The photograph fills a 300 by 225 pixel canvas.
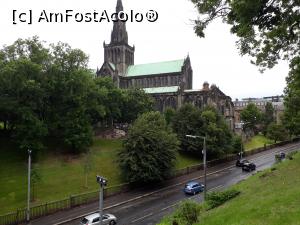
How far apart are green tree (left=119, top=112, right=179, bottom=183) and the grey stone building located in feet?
144

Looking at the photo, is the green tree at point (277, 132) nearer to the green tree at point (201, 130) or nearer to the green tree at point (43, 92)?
the green tree at point (201, 130)

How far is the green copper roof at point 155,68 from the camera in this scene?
4257 inches

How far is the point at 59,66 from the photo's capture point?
55.2 meters

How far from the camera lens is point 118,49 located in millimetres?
115438

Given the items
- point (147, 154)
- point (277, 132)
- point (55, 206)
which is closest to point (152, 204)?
point (147, 154)

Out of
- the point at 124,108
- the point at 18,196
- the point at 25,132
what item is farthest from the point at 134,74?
the point at 18,196

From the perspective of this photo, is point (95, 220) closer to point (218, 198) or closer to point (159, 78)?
point (218, 198)

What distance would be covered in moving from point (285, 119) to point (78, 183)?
5583 centimetres

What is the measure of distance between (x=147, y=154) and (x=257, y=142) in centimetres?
4926

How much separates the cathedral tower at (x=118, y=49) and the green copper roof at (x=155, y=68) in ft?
9.23

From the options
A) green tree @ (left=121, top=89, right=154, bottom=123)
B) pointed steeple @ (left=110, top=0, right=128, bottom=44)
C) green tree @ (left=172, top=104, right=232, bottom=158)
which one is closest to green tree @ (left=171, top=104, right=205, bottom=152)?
green tree @ (left=172, top=104, right=232, bottom=158)

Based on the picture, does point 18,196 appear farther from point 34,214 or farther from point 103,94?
point 103,94

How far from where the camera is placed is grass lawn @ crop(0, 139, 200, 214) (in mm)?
41500

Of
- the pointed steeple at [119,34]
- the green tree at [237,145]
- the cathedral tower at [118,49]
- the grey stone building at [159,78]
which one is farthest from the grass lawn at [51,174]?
the pointed steeple at [119,34]
